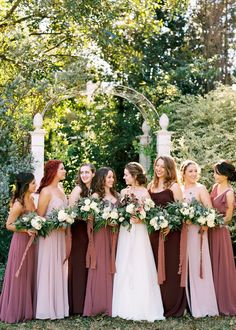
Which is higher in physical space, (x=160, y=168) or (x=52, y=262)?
(x=160, y=168)

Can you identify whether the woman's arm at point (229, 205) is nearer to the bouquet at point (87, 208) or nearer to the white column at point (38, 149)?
the bouquet at point (87, 208)

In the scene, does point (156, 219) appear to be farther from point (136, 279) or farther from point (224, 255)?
point (224, 255)

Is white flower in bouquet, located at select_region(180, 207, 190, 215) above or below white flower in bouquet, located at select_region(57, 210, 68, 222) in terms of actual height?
above

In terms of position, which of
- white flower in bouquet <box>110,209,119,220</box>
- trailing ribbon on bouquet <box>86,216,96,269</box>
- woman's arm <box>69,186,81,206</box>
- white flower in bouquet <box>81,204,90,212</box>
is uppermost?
woman's arm <box>69,186,81,206</box>

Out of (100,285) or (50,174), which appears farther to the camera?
(50,174)

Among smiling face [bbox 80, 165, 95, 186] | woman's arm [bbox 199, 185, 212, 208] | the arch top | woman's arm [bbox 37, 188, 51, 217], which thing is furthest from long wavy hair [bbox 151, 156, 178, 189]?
the arch top

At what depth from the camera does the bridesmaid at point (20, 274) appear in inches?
251

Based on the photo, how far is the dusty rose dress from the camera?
6379mm

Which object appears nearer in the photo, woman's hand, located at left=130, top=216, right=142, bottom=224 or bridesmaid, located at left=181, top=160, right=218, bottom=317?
woman's hand, located at left=130, top=216, right=142, bottom=224

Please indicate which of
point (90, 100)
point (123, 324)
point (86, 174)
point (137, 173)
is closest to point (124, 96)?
point (90, 100)

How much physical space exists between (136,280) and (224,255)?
119cm

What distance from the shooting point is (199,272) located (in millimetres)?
6727

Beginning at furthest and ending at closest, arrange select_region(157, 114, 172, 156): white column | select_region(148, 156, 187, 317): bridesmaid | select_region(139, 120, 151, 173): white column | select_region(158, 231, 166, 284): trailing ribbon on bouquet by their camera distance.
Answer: select_region(139, 120, 151, 173): white column, select_region(157, 114, 172, 156): white column, select_region(148, 156, 187, 317): bridesmaid, select_region(158, 231, 166, 284): trailing ribbon on bouquet

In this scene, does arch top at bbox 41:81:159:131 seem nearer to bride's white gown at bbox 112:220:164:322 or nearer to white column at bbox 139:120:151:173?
white column at bbox 139:120:151:173
